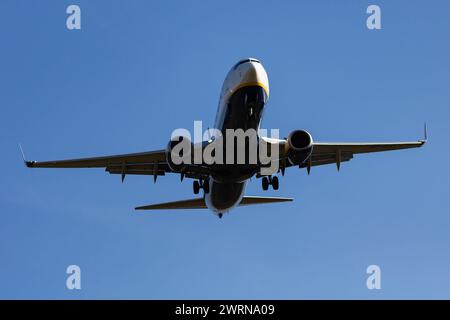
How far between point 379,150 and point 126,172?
13.4 metres

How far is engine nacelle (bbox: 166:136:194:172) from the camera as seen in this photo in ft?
98.9

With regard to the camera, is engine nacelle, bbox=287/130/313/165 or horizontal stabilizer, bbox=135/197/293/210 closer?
engine nacelle, bbox=287/130/313/165

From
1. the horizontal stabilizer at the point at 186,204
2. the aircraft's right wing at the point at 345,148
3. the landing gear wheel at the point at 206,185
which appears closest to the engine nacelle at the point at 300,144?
the aircraft's right wing at the point at 345,148

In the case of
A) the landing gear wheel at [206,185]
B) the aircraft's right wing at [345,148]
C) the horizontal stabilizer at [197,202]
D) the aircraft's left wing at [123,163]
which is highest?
the aircraft's right wing at [345,148]

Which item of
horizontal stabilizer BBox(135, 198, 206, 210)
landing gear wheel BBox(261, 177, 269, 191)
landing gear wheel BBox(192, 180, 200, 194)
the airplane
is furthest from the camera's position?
horizontal stabilizer BBox(135, 198, 206, 210)

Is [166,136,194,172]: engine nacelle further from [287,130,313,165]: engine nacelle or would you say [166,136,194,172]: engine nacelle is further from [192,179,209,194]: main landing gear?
[287,130,313,165]: engine nacelle

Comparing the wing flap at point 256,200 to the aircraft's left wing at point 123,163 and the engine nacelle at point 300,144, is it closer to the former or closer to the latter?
the aircraft's left wing at point 123,163

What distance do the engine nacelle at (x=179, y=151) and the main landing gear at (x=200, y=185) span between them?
3609mm

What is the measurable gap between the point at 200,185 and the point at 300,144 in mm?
6435

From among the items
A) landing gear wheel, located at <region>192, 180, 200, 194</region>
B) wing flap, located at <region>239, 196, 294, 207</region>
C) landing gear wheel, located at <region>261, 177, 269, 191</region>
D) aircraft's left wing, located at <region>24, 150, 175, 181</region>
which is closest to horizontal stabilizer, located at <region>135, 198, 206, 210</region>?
aircraft's left wing, located at <region>24, 150, 175, 181</region>

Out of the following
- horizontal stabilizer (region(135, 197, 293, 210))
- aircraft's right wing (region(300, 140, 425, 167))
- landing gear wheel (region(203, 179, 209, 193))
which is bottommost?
landing gear wheel (region(203, 179, 209, 193))

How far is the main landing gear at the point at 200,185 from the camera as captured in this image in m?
34.4

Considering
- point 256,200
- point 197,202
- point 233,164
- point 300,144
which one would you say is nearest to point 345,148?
point 300,144
